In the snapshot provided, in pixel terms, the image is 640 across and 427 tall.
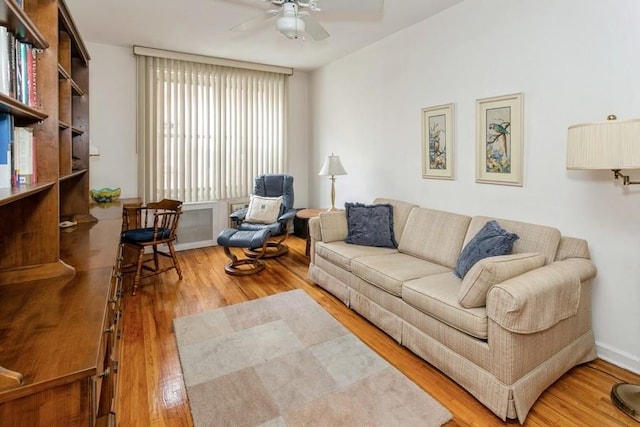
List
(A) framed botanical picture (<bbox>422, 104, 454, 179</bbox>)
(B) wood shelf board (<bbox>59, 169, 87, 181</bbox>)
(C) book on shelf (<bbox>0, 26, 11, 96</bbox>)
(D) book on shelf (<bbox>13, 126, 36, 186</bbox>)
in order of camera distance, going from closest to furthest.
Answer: (C) book on shelf (<bbox>0, 26, 11, 96</bbox>)
(D) book on shelf (<bbox>13, 126, 36, 186</bbox>)
(B) wood shelf board (<bbox>59, 169, 87, 181</bbox>)
(A) framed botanical picture (<bbox>422, 104, 454, 179</bbox>)

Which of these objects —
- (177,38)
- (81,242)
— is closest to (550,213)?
(81,242)

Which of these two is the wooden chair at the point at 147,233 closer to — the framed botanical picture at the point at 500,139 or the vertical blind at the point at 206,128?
the vertical blind at the point at 206,128

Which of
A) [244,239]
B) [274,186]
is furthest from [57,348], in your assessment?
[274,186]

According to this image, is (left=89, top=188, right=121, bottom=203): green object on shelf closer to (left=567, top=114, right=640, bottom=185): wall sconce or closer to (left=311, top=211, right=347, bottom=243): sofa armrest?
(left=311, top=211, right=347, bottom=243): sofa armrest

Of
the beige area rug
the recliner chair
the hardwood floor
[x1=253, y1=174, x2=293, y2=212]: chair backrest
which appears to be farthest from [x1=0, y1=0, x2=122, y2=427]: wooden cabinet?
[x1=253, y1=174, x2=293, y2=212]: chair backrest

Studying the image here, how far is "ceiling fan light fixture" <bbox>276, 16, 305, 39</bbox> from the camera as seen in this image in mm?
2492

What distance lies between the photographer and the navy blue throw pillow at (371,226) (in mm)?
3393

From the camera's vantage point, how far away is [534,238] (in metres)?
2.41

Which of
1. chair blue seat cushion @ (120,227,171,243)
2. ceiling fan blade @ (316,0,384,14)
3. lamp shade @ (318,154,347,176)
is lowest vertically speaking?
chair blue seat cushion @ (120,227,171,243)

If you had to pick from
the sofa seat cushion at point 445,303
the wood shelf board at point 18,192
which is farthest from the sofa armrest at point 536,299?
A: the wood shelf board at point 18,192

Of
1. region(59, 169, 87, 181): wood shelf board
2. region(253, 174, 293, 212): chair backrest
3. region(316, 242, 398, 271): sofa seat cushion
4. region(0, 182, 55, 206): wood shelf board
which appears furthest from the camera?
region(253, 174, 293, 212): chair backrest

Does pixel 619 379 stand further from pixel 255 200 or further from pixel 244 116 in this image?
pixel 244 116

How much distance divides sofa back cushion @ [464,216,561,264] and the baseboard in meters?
0.68

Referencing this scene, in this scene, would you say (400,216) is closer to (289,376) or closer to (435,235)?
(435,235)
